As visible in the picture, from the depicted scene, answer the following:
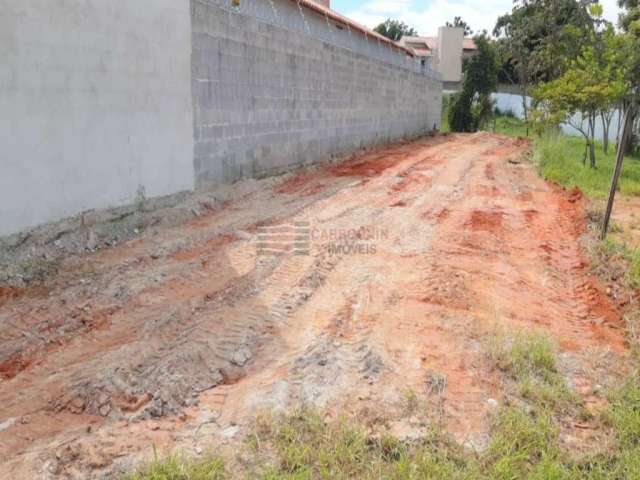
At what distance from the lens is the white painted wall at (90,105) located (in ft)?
15.7

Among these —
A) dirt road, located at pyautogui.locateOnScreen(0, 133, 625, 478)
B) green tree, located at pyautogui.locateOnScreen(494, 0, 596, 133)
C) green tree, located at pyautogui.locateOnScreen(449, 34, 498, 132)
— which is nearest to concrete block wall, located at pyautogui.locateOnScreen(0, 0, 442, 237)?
dirt road, located at pyautogui.locateOnScreen(0, 133, 625, 478)

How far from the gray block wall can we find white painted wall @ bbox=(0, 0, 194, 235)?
527 mm

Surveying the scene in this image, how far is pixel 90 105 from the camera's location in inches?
219

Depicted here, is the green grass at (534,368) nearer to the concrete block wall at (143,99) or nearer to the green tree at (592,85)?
the concrete block wall at (143,99)

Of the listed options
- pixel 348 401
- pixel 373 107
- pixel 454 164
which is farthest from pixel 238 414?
pixel 373 107

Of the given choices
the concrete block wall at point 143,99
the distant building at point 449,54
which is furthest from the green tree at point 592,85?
the distant building at point 449,54

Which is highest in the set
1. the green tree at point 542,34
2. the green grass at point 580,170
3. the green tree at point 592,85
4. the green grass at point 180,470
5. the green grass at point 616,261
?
the green tree at point 542,34

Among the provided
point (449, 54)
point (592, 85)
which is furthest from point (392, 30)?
point (592, 85)

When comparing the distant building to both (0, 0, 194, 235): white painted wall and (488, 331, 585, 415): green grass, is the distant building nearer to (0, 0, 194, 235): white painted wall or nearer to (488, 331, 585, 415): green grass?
(0, 0, 194, 235): white painted wall

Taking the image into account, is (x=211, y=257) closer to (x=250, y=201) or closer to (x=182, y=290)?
(x=182, y=290)

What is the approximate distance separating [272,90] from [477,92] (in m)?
21.2

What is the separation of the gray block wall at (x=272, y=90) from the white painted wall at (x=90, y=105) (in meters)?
0.53

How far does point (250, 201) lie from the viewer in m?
7.94

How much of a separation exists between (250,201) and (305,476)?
585cm
